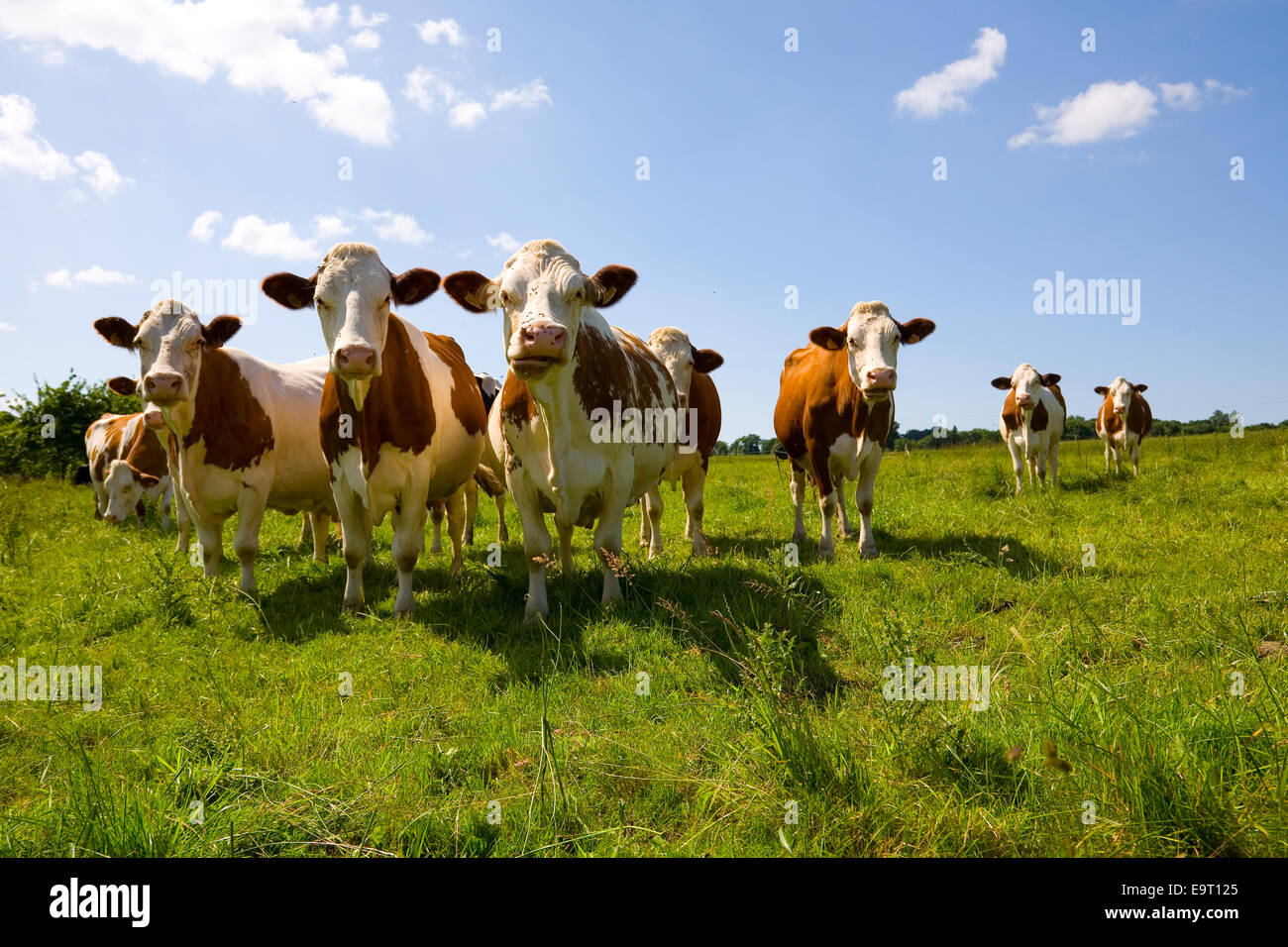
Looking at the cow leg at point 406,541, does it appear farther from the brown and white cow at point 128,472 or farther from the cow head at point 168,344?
the brown and white cow at point 128,472

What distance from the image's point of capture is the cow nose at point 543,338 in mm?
4340

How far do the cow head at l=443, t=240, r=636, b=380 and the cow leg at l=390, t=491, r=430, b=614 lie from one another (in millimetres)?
1702

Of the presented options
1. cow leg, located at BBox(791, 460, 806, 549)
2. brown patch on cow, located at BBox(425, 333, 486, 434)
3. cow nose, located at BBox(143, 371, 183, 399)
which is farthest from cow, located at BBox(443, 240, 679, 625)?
cow leg, located at BBox(791, 460, 806, 549)

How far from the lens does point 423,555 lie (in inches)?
348

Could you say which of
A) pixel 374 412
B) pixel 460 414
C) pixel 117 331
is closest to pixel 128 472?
pixel 117 331

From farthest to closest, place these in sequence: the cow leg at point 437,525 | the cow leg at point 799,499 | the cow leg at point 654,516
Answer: the cow leg at point 437,525 → the cow leg at point 799,499 → the cow leg at point 654,516

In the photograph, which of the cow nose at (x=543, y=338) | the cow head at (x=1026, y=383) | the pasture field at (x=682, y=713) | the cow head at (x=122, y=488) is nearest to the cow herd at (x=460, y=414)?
the cow nose at (x=543, y=338)

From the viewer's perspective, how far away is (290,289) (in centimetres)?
586

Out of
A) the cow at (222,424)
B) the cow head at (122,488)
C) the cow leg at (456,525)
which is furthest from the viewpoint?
the cow head at (122,488)

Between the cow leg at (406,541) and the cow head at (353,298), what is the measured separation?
92 centimetres

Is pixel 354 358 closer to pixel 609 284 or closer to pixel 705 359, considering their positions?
pixel 609 284

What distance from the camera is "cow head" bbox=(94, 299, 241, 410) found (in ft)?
20.1
